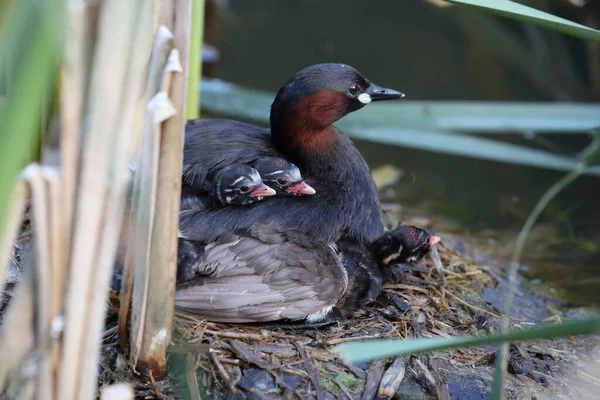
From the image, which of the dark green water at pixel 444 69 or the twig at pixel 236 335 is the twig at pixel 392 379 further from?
the dark green water at pixel 444 69

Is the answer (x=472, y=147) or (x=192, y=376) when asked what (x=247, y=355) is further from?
(x=472, y=147)

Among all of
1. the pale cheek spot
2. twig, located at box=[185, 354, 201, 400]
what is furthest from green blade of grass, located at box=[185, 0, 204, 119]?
twig, located at box=[185, 354, 201, 400]

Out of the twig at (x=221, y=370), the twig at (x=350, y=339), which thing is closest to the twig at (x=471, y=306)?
the twig at (x=350, y=339)

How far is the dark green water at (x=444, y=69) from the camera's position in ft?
19.1

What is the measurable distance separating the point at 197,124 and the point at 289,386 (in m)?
1.40

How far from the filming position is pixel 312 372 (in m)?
3.04

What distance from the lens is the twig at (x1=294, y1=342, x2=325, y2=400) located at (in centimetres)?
296

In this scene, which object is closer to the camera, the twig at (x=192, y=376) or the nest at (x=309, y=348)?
the twig at (x=192, y=376)

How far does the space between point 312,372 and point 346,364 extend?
180 millimetres

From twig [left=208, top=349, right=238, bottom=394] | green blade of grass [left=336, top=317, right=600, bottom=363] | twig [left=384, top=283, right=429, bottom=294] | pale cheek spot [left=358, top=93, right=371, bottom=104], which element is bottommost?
twig [left=384, top=283, right=429, bottom=294]

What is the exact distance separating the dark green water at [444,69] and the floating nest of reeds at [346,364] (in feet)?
5.05

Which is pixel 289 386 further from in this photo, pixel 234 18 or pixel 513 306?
pixel 234 18

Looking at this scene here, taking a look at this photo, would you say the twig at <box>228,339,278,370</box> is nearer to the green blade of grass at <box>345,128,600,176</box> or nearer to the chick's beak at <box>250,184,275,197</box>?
the chick's beak at <box>250,184,275,197</box>

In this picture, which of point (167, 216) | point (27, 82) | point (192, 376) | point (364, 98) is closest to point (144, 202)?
point (167, 216)
